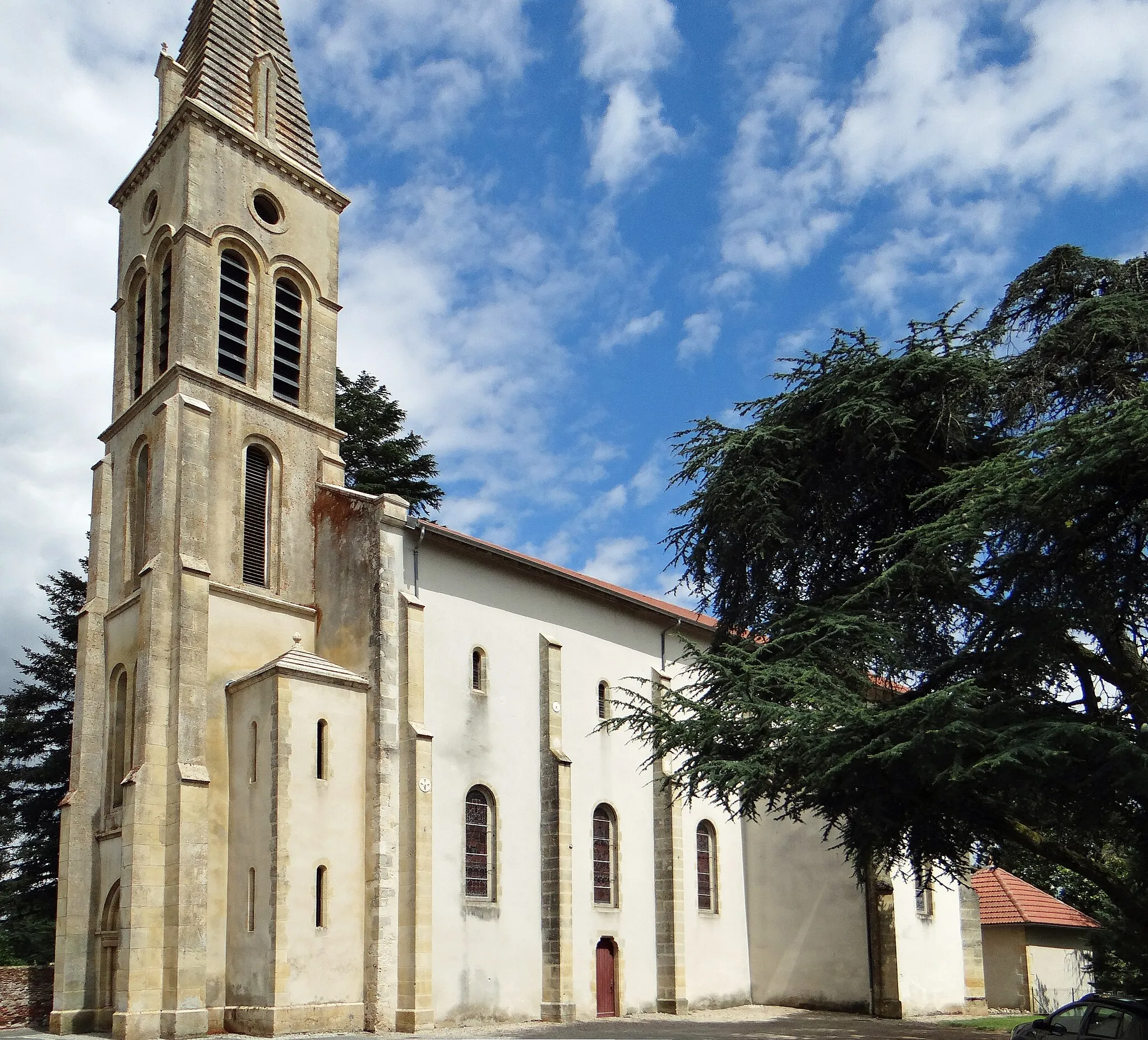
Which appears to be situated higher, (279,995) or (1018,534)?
(1018,534)

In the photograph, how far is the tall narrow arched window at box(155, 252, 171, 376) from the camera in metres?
27.2

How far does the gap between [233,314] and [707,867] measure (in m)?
18.6

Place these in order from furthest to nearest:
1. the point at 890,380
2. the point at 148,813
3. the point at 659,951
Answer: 1. the point at 659,951
2. the point at 148,813
3. the point at 890,380

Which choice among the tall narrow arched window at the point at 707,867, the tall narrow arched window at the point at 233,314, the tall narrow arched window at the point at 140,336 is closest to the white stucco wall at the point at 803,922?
the tall narrow arched window at the point at 707,867

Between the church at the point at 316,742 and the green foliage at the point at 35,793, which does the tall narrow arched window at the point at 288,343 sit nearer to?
the church at the point at 316,742

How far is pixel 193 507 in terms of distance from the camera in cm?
2442

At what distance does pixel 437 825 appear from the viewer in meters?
24.5

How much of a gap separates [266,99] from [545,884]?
66.3 feet

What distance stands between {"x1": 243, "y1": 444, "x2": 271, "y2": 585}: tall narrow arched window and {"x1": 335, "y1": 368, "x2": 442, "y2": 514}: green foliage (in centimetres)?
1420

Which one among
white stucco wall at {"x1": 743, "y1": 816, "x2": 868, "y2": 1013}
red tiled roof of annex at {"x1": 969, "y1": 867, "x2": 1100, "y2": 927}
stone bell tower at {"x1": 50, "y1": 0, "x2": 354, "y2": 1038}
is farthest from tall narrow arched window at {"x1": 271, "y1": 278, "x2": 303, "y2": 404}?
red tiled roof of annex at {"x1": 969, "y1": 867, "x2": 1100, "y2": 927}

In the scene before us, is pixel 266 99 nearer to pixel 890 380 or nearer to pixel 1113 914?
pixel 890 380

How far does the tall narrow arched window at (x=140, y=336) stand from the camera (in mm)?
27938

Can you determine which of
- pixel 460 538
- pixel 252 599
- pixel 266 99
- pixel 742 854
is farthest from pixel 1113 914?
pixel 266 99

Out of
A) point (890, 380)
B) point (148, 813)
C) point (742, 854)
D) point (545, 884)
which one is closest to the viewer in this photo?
point (890, 380)
